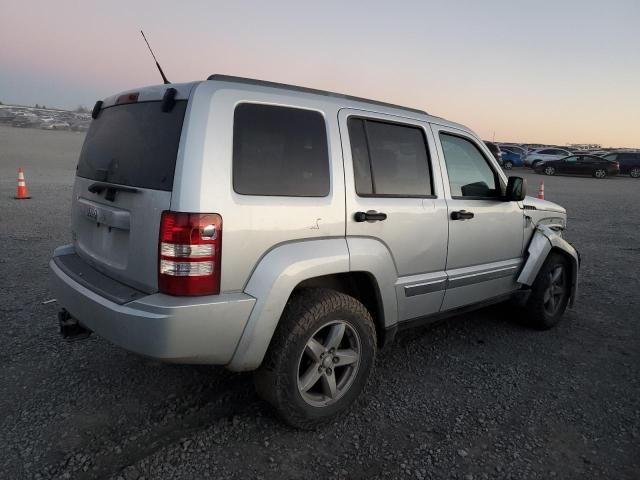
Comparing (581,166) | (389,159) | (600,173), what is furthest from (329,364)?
(581,166)

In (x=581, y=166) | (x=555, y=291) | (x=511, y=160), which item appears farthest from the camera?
(x=511, y=160)

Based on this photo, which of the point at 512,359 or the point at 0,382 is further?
the point at 512,359

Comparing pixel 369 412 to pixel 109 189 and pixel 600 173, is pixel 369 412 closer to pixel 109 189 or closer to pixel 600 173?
pixel 109 189

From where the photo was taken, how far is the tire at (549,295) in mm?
4535

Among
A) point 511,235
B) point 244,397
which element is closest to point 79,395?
point 244,397

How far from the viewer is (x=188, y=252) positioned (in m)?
2.32

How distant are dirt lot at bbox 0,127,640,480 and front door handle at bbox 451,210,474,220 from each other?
116cm

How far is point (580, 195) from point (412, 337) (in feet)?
55.6

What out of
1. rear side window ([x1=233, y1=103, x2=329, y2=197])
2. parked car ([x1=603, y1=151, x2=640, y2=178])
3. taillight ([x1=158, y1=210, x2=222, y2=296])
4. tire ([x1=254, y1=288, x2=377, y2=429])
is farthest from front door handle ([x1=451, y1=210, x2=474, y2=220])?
parked car ([x1=603, y1=151, x2=640, y2=178])

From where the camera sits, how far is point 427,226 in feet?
11.1

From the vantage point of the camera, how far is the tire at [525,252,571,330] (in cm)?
454

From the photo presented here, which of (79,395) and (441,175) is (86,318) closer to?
(79,395)

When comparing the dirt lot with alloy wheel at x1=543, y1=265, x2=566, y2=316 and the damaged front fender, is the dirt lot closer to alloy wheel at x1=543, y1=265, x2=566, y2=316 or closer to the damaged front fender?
alloy wheel at x1=543, y1=265, x2=566, y2=316

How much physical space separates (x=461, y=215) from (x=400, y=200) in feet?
2.12
